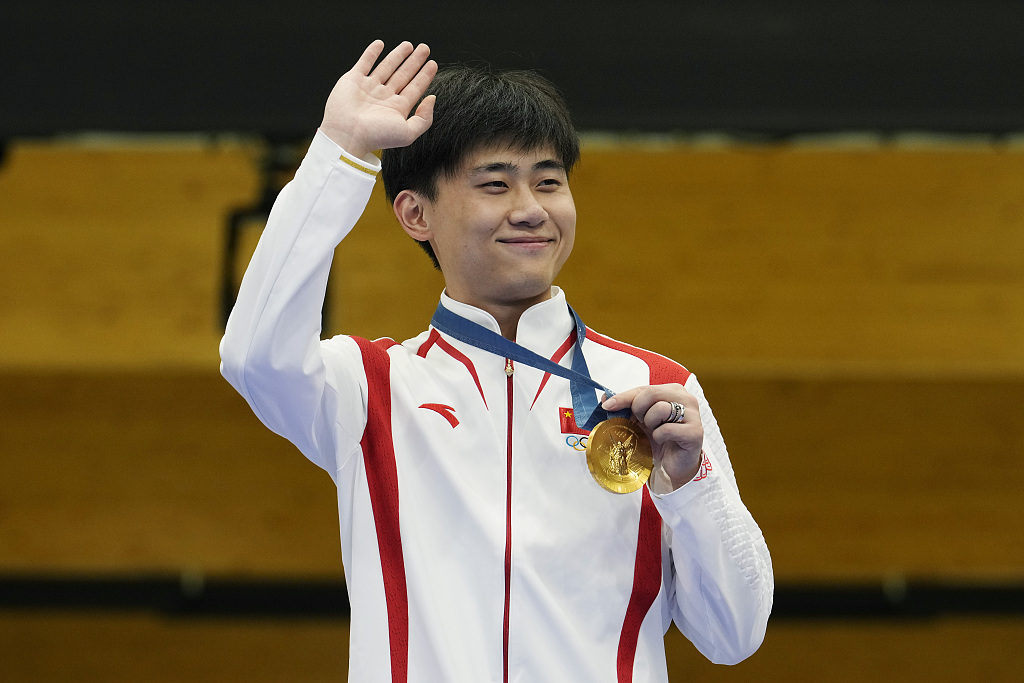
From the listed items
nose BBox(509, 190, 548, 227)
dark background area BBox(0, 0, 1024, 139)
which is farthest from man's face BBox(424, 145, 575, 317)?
dark background area BBox(0, 0, 1024, 139)

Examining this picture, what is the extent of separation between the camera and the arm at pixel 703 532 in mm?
1281

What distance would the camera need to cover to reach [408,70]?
51.9 inches

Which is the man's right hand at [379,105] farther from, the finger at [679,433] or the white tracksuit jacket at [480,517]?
the finger at [679,433]

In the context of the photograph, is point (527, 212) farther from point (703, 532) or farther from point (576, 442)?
point (703, 532)

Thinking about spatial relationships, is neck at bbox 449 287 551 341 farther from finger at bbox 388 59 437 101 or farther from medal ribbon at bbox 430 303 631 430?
finger at bbox 388 59 437 101

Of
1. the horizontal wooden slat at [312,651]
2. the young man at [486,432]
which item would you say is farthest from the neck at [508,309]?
the horizontal wooden slat at [312,651]

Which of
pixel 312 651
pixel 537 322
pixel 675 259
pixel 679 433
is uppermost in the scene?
pixel 675 259

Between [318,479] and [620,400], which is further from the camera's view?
[318,479]

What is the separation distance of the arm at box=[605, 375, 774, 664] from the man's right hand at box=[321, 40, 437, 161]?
1.39 ft

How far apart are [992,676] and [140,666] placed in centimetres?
379

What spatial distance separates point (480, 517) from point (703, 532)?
0.29m

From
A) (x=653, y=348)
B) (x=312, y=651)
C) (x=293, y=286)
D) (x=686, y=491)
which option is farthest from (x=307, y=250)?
(x=312, y=651)

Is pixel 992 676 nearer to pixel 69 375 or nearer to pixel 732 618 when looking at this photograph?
pixel 732 618

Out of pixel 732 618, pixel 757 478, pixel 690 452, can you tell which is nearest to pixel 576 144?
pixel 690 452
